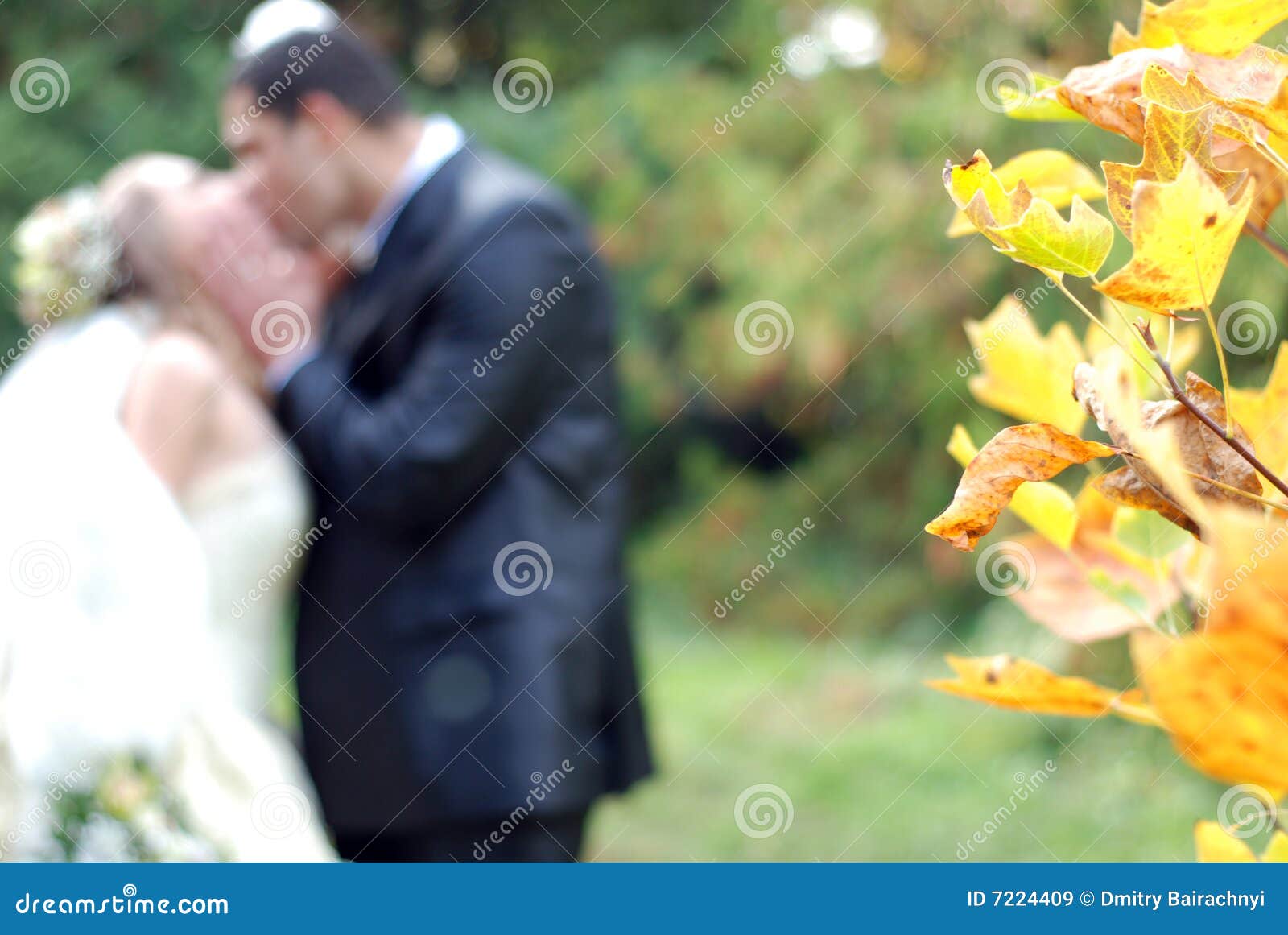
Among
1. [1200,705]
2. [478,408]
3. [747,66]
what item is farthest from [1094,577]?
[747,66]

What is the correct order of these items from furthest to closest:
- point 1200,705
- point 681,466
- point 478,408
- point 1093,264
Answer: point 681,466, point 478,408, point 1093,264, point 1200,705

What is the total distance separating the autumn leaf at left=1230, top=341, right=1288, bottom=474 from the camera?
408 mm

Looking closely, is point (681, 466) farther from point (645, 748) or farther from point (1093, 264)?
point (1093, 264)

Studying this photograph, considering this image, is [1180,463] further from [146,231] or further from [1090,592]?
[146,231]

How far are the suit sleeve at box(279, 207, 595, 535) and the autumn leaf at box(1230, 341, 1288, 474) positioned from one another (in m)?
A: 1.30

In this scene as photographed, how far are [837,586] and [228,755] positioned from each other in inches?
127

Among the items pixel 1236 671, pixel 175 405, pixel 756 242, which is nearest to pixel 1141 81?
pixel 1236 671

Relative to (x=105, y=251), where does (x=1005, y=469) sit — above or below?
below

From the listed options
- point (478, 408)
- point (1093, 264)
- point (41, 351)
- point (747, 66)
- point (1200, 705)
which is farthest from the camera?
point (747, 66)

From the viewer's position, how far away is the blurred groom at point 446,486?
165cm

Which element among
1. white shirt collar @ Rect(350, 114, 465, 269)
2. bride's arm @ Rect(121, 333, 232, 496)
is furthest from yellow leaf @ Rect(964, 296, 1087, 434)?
bride's arm @ Rect(121, 333, 232, 496)

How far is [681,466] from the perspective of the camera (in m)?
5.71

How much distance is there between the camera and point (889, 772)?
11.3ft

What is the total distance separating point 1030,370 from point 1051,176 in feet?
0.26
